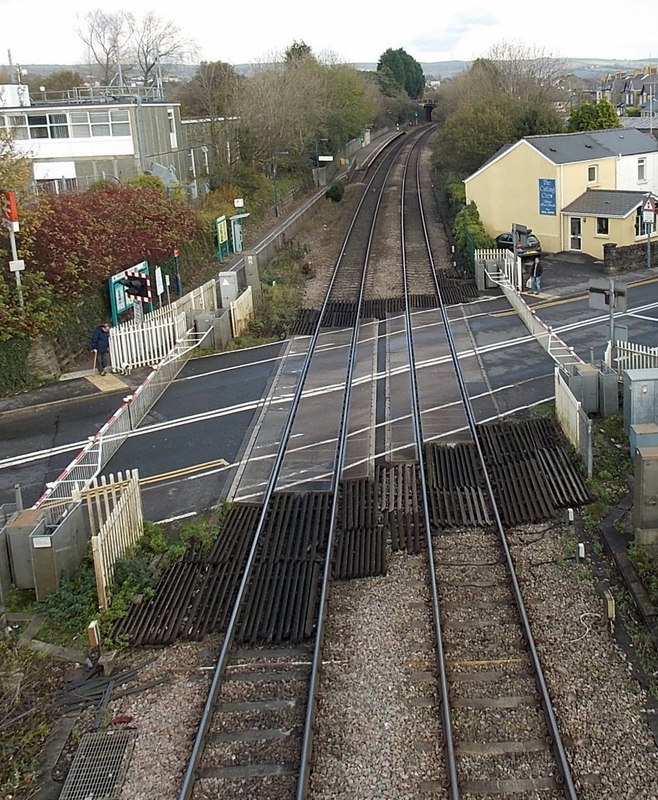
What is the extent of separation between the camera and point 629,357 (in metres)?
17.1

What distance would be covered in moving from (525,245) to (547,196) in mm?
4103

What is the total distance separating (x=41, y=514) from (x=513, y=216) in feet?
93.4

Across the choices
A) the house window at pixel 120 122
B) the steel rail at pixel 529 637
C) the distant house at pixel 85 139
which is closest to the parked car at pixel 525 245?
the distant house at pixel 85 139

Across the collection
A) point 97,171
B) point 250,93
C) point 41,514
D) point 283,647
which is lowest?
point 283,647

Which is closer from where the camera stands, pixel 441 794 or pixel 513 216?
pixel 441 794

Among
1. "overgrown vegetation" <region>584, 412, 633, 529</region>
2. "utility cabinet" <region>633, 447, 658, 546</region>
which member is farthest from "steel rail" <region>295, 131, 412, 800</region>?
"utility cabinet" <region>633, 447, 658, 546</region>

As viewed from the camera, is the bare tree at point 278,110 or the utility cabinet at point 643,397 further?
the bare tree at point 278,110

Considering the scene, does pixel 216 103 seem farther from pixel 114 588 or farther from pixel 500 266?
pixel 114 588

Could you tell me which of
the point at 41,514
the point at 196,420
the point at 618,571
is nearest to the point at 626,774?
the point at 618,571

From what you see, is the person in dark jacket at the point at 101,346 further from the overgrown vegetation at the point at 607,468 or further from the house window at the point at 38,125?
the house window at the point at 38,125

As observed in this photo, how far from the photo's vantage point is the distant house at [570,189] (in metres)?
32.3

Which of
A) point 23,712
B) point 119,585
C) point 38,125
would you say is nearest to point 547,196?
point 38,125

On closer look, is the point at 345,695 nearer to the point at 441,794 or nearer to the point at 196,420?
the point at 441,794

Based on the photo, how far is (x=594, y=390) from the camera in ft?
53.3
